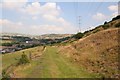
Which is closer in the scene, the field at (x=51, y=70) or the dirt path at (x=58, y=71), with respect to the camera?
the dirt path at (x=58, y=71)

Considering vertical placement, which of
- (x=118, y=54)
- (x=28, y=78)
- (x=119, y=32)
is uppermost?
(x=119, y=32)

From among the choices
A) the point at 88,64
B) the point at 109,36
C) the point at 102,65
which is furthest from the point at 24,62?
the point at 109,36

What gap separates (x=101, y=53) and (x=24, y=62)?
557 inches

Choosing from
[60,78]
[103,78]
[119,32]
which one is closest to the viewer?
[103,78]

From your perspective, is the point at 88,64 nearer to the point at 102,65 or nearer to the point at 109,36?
the point at 102,65

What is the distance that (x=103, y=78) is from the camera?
82.7ft

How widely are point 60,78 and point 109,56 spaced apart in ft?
41.8

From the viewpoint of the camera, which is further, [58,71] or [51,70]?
[51,70]

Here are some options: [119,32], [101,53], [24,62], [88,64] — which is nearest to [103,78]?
[88,64]

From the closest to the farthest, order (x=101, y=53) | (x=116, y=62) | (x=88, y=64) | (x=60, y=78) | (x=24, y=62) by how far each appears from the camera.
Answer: (x=60, y=78) < (x=116, y=62) < (x=88, y=64) < (x=101, y=53) < (x=24, y=62)

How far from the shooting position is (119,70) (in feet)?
92.7

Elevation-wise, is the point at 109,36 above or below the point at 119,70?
above

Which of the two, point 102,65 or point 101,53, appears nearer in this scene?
point 102,65

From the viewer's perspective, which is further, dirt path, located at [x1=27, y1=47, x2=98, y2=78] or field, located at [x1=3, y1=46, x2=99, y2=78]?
field, located at [x1=3, y1=46, x2=99, y2=78]
